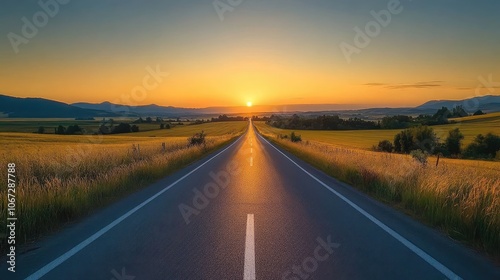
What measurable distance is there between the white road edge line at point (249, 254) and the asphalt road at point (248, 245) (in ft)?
0.05

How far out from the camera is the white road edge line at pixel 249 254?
4.14 meters

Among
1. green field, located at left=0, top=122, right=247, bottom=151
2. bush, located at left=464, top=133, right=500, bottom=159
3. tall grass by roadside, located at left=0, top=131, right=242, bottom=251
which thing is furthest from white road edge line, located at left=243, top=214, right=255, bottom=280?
bush, located at left=464, top=133, right=500, bottom=159

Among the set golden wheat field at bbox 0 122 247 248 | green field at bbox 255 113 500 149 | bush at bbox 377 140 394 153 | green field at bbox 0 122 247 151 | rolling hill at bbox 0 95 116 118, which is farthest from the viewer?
rolling hill at bbox 0 95 116 118

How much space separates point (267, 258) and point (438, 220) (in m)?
4.09

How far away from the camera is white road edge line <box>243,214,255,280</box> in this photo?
4.14m

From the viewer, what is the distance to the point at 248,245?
5.25 m

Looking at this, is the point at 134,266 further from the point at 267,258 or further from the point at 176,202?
the point at 176,202

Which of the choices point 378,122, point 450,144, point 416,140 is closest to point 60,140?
point 416,140

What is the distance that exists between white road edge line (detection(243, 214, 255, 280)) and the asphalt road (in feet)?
0.05

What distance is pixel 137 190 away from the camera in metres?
10.7

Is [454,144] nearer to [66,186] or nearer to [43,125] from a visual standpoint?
[66,186]

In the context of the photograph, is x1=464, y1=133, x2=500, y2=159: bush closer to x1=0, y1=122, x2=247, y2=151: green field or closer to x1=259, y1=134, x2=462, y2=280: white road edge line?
x1=0, y1=122, x2=247, y2=151: green field

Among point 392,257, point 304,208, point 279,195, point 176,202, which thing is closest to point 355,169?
point 279,195

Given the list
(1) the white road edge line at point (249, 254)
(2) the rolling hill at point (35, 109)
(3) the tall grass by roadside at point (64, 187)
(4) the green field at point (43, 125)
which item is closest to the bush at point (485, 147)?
(3) the tall grass by roadside at point (64, 187)
